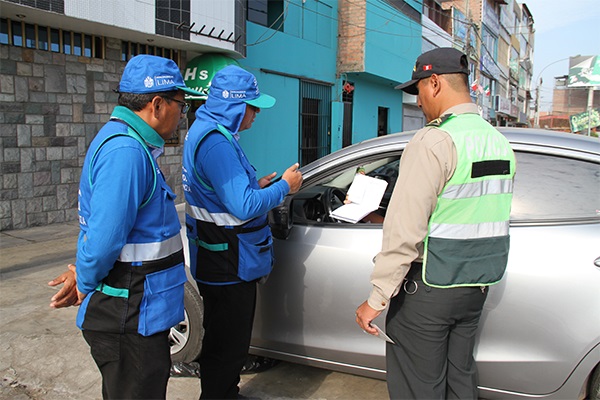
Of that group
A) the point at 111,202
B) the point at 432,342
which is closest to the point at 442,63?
the point at 432,342

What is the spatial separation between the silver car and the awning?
674cm

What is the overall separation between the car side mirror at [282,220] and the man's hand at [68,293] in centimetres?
109

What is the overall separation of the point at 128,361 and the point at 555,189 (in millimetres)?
2082

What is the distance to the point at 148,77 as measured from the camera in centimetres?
177

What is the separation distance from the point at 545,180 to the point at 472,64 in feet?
90.1

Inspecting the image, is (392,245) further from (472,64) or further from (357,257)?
(472,64)

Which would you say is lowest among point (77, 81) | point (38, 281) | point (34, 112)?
point (38, 281)

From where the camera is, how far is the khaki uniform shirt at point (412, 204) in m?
1.70

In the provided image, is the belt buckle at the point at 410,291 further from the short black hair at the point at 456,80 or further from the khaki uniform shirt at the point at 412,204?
the short black hair at the point at 456,80

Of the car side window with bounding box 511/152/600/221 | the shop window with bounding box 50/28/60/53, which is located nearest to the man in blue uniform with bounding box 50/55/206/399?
the car side window with bounding box 511/152/600/221

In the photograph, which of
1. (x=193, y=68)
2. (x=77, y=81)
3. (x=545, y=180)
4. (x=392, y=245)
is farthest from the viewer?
(x=193, y=68)

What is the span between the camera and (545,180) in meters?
2.35

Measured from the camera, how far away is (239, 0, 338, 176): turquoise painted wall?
11266 mm

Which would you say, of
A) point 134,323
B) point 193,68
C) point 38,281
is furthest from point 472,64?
point 134,323
